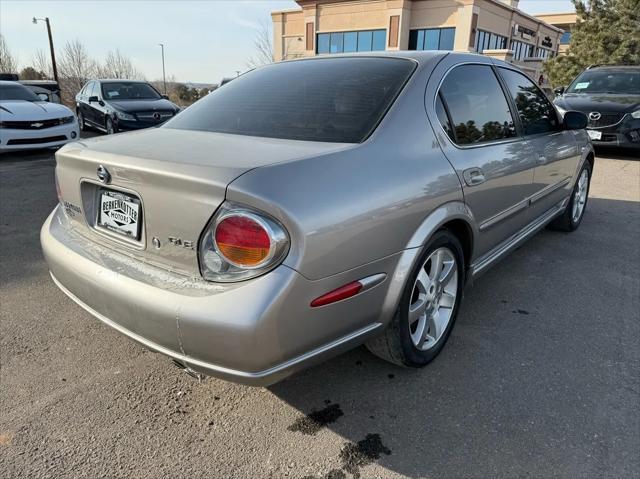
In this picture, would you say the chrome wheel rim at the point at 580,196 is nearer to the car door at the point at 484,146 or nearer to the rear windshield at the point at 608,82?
the car door at the point at 484,146

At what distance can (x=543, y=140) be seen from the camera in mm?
3705

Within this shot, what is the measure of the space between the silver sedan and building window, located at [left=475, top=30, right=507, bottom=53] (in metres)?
32.7

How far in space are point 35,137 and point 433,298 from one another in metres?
8.68

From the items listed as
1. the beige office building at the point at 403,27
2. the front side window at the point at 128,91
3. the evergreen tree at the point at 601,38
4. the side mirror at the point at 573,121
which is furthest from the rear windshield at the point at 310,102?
the beige office building at the point at 403,27

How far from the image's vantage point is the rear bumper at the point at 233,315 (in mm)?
1679

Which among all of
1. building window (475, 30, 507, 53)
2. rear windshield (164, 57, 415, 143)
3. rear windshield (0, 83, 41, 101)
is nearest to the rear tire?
rear windshield (164, 57, 415, 143)

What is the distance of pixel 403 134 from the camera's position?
2.26 meters

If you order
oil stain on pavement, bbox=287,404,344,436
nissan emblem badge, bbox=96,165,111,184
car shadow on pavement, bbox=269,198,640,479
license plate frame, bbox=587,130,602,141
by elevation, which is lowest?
oil stain on pavement, bbox=287,404,344,436

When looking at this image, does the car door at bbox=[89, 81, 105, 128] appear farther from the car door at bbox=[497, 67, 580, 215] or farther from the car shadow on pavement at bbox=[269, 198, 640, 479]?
the car shadow on pavement at bbox=[269, 198, 640, 479]

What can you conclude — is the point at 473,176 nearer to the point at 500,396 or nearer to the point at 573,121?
the point at 500,396

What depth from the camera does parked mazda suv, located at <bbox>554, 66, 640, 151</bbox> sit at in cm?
900

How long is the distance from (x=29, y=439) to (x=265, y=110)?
6.13ft

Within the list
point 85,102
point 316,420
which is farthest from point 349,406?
point 85,102

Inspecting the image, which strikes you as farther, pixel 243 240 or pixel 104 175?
pixel 104 175
